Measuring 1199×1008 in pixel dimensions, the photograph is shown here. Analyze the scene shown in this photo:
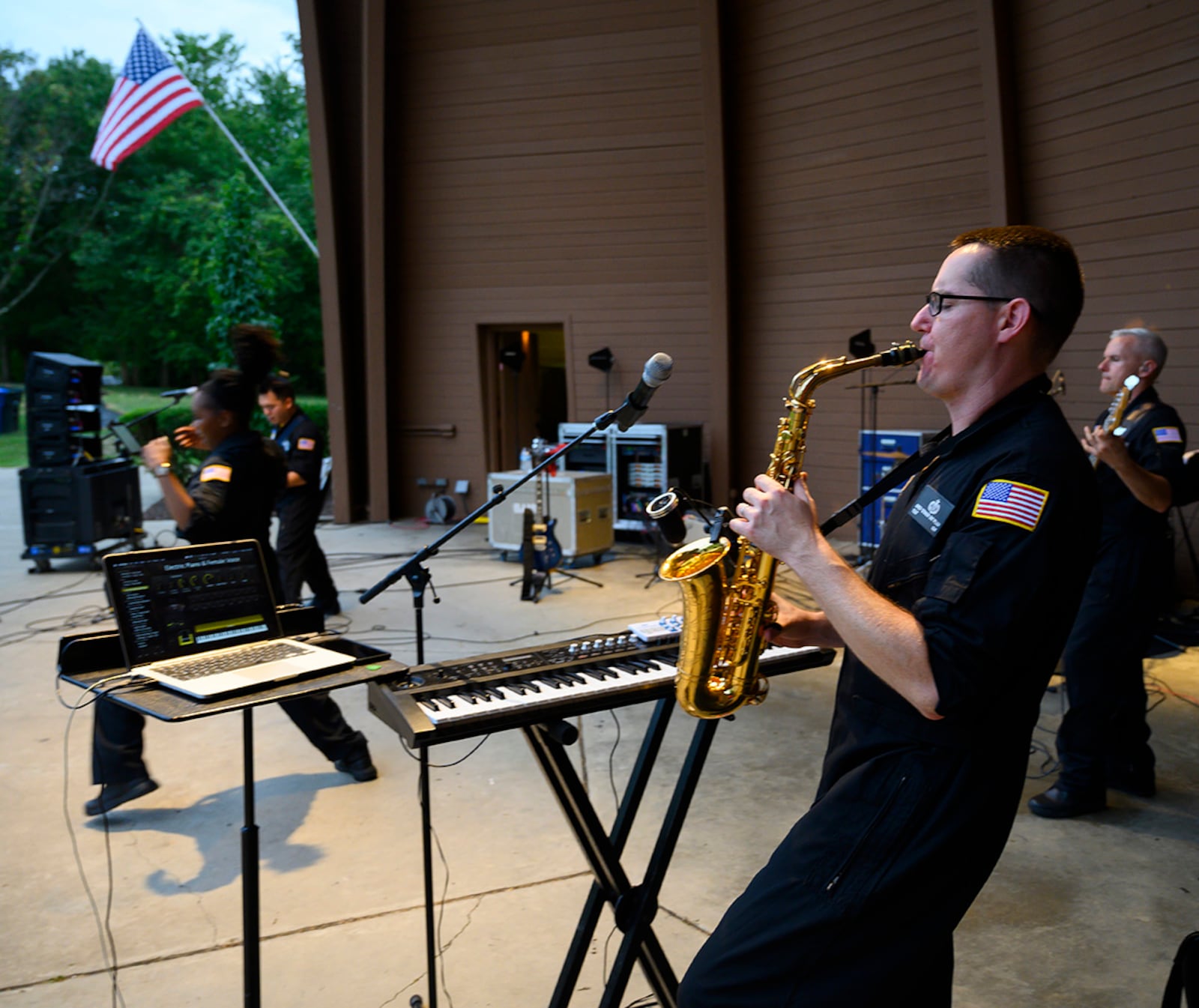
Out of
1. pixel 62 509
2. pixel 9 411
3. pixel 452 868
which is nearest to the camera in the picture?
pixel 452 868

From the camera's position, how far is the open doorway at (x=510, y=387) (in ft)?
42.8

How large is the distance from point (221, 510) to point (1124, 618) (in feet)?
13.5

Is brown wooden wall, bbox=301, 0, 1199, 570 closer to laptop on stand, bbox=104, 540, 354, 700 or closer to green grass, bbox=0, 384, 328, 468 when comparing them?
green grass, bbox=0, 384, 328, 468

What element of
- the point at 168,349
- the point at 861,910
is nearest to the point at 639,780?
the point at 861,910

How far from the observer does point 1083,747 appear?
14.2 ft

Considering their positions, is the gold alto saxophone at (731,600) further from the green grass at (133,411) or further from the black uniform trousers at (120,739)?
the green grass at (133,411)

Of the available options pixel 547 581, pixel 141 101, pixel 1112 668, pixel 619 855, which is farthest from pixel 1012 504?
pixel 141 101

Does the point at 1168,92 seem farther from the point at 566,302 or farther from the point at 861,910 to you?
the point at 861,910

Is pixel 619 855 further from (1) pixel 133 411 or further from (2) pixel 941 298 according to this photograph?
(1) pixel 133 411

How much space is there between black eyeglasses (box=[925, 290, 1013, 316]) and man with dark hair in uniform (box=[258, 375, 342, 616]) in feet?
20.1

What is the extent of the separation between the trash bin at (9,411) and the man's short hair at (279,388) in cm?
2240

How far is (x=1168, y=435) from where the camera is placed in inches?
178

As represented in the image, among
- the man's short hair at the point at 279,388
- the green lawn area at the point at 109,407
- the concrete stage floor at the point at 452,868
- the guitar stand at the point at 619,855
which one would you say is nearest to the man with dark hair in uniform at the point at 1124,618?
the concrete stage floor at the point at 452,868

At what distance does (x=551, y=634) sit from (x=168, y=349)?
1164 inches
